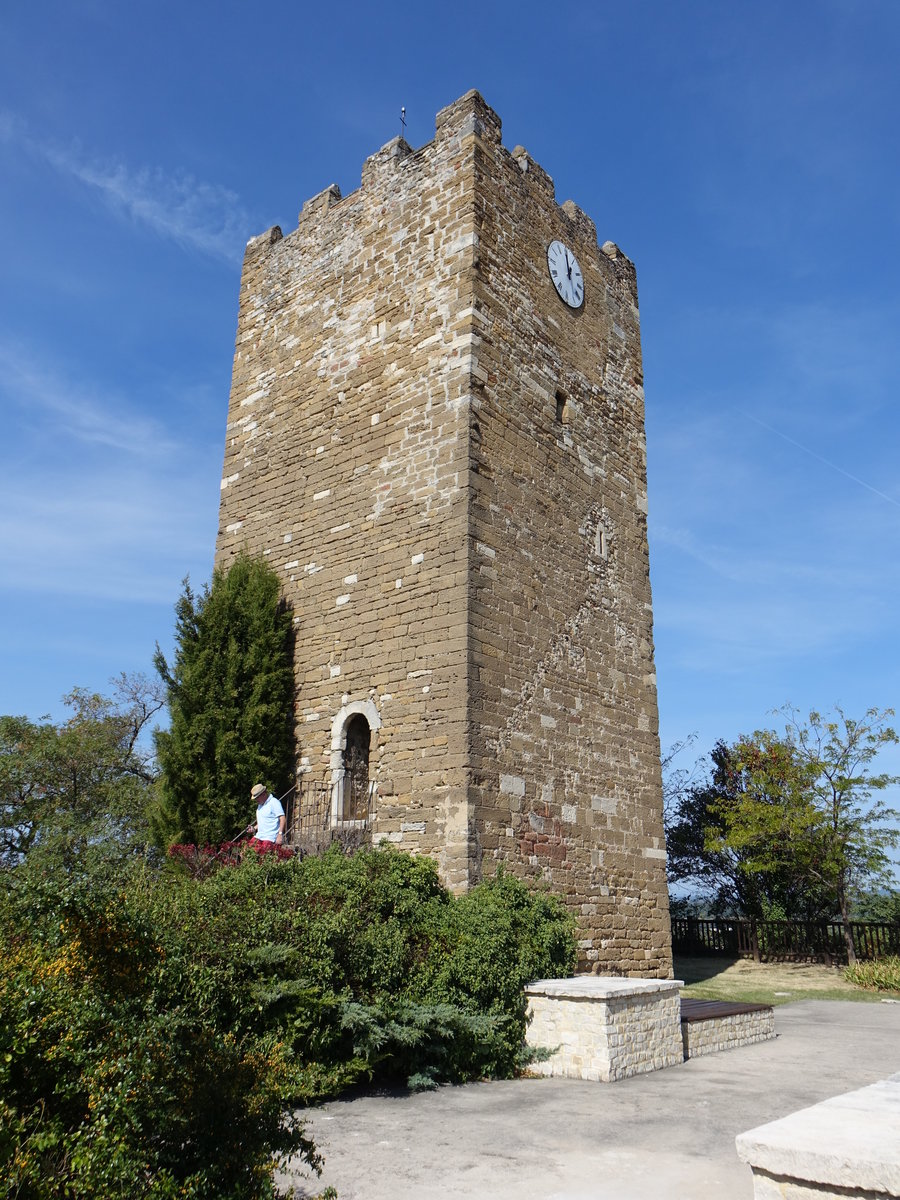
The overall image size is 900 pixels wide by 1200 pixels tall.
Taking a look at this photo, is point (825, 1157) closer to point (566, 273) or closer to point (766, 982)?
point (566, 273)

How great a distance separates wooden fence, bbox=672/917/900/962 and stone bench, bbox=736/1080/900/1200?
54.0 feet

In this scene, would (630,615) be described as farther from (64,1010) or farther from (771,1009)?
(64,1010)

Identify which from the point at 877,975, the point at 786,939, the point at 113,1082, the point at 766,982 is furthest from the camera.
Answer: the point at 786,939

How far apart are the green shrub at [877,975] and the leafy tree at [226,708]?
10.8 m

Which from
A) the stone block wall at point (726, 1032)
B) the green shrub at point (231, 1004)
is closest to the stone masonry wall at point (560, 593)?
the green shrub at point (231, 1004)

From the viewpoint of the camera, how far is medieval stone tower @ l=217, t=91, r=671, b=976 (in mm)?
9320

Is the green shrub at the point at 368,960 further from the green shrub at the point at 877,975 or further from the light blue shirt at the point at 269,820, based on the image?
the green shrub at the point at 877,975

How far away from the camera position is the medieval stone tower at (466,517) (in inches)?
367

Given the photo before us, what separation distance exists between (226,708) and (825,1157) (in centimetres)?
864

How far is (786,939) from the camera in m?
19.2

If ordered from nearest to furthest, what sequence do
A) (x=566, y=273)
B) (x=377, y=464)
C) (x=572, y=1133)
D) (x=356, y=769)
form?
1. (x=572, y=1133)
2. (x=356, y=769)
3. (x=377, y=464)
4. (x=566, y=273)

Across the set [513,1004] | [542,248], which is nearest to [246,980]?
[513,1004]

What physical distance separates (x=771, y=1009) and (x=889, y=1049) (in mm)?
1211

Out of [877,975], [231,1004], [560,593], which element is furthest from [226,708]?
[877,975]
